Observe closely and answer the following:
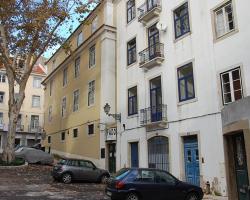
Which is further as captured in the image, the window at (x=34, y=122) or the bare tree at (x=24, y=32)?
the window at (x=34, y=122)

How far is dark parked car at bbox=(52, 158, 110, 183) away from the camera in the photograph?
19438 millimetres

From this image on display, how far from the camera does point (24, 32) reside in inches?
1040

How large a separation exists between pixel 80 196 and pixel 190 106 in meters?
7.51

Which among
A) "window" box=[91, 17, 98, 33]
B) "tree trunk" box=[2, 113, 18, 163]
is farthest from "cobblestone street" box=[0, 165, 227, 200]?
"window" box=[91, 17, 98, 33]

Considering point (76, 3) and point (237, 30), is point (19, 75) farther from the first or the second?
point (237, 30)

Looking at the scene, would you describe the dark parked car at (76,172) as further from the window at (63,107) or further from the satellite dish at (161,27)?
the window at (63,107)

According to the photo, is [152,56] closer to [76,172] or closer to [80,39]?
[76,172]

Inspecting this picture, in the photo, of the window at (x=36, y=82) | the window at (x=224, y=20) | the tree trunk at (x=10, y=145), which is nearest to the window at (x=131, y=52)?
the window at (x=224, y=20)

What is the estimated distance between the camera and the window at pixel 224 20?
16531mm

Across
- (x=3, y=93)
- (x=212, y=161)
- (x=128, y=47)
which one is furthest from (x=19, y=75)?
(x=3, y=93)

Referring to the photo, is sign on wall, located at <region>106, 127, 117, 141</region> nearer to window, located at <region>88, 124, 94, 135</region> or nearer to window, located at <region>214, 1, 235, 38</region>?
window, located at <region>88, 124, 94, 135</region>

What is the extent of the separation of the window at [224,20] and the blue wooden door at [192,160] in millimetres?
5682

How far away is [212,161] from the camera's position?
16375 millimetres

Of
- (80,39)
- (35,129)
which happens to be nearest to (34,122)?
(35,129)
